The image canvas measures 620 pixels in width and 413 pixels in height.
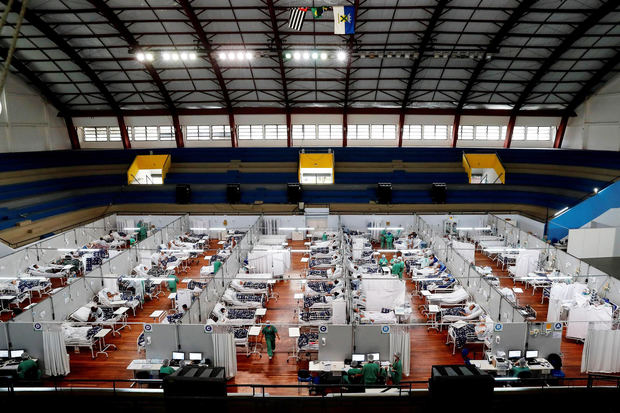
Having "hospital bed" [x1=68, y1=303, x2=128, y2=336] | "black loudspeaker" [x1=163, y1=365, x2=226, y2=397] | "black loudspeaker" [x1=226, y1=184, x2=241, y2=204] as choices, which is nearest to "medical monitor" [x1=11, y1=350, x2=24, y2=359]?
"hospital bed" [x1=68, y1=303, x2=128, y2=336]

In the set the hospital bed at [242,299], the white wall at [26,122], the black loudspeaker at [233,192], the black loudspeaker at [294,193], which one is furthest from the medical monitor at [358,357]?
the white wall at [26,122]

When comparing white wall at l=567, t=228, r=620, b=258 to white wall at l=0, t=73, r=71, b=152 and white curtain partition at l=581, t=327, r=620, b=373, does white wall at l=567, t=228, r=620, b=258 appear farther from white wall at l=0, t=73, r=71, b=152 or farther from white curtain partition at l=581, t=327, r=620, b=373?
white wall at l=0, t=73, r=71, b=152

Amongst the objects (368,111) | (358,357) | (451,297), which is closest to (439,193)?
(368,111)

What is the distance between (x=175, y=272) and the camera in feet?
65.2

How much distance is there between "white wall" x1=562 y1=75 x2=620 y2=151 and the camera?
83.7ft

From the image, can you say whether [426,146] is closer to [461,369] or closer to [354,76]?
[354,76]

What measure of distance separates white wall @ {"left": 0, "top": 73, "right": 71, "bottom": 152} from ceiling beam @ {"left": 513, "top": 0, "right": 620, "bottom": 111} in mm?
32775

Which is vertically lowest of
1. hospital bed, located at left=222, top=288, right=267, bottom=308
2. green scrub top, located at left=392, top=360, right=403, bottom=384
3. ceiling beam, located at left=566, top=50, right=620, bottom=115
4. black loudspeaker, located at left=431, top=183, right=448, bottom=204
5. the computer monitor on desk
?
green scrub top, located at left=392, top=360, right=403, bottom=384

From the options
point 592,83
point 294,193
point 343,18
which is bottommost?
point 294,193

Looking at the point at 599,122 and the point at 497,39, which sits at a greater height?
the point at 497,39

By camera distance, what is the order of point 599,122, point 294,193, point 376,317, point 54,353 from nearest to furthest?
point 54,353 < point 376,317 < point 599,122 < point 294,193

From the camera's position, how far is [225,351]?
11039mm

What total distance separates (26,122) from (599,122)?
38.5 metres

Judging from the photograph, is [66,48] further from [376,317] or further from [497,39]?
[497,39]
